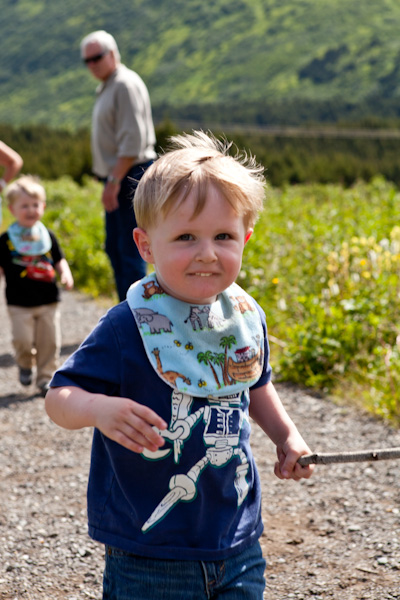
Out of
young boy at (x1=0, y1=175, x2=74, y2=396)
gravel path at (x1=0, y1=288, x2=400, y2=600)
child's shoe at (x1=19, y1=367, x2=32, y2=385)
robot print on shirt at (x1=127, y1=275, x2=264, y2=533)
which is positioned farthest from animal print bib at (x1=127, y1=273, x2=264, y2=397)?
child's shoe at (x1=19, y1=367, x2=32, y2=385)

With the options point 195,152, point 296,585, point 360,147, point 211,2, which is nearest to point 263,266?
point 296,585

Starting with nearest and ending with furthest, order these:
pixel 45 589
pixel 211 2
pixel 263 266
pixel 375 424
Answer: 1. pixel 45 589
2. pixel 375 424
3. pixel 263 266
4. pixel 211 2

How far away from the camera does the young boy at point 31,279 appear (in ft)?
16.7

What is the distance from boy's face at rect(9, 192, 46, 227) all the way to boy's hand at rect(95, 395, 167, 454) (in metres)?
3.65

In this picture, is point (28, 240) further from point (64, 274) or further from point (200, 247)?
point (200, 247)

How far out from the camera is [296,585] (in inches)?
107

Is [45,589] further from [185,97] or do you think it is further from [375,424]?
[185,97]

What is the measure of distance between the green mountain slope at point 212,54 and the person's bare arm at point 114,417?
85.4 meters

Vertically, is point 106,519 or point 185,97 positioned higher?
point 106,519

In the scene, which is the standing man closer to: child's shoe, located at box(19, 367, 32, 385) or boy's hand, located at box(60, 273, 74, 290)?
boy's hand, located at box(60, 273, 74, 290)

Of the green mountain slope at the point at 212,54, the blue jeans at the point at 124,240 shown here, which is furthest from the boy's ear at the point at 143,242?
the green mountain slope at the point at 212,54

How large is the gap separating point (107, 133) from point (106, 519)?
4421 millimetres

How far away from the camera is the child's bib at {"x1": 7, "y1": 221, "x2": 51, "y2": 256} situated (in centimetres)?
507

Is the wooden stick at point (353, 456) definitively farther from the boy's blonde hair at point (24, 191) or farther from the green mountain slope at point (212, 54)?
the green mountain slope at point (212, 54)
